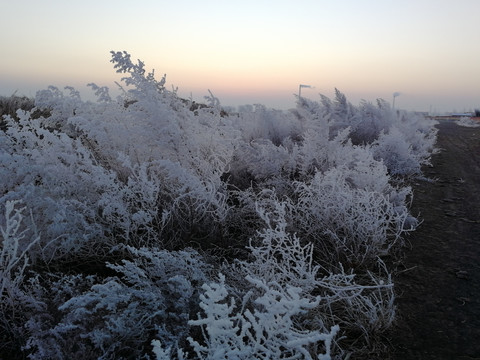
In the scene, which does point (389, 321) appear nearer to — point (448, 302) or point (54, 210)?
point (448, 302)

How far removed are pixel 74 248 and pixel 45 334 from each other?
883mm

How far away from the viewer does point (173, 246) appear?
2.68 metres

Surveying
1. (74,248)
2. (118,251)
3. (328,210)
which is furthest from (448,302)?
(74,248)

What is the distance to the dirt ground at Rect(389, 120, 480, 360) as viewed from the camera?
202 cm

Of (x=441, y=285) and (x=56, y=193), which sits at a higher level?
(x=56, y=193)

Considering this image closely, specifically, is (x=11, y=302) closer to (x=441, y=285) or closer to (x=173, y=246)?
(x=173, y=246)

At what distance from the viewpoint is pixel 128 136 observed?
10.5 feet

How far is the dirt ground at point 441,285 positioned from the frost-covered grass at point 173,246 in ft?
0.45

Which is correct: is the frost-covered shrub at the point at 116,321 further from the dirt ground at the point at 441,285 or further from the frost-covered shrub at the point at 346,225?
the frost-covered shrub at the point at 346,225

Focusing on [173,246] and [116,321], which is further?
[173,246]

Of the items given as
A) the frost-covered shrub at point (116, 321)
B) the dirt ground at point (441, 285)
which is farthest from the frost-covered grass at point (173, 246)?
the dirt ground at point (441, 285)

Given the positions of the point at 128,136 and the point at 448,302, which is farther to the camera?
the point at 128,136

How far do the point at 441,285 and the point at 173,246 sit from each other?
185 cm

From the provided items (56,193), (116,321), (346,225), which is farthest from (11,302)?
(346,225)
